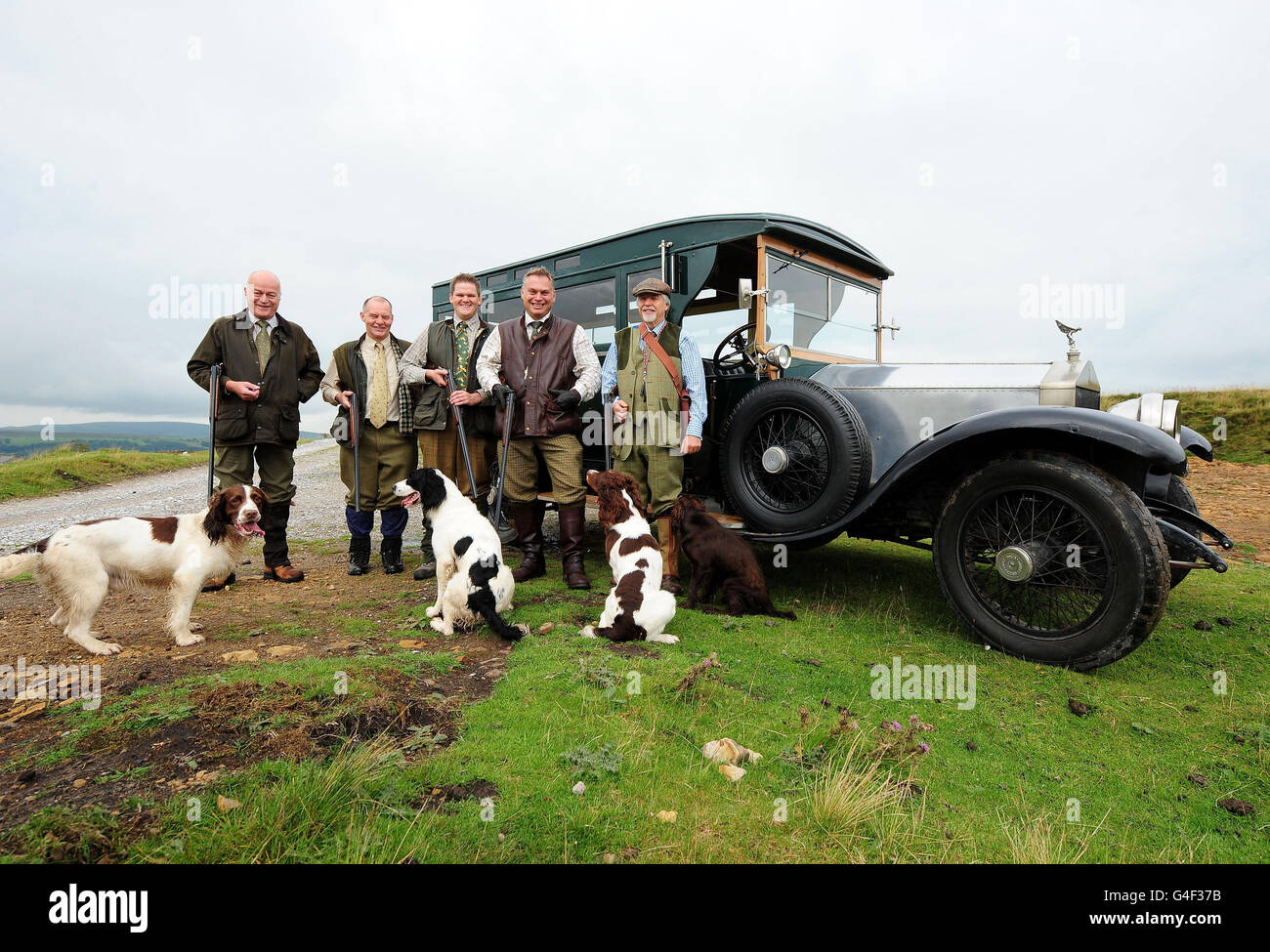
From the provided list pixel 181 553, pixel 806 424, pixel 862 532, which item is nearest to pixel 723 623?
pixel 862 532

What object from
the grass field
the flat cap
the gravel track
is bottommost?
the grass field

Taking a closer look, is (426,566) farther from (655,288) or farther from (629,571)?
(655,288)

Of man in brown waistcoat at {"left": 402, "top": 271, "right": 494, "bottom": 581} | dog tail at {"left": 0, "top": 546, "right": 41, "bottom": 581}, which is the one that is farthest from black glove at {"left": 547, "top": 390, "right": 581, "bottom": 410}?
dog tail at {"left": 0, "top": 546, "right": 41, "bottom": 581}

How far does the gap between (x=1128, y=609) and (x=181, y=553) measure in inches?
202

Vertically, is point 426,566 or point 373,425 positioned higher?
point 373,425

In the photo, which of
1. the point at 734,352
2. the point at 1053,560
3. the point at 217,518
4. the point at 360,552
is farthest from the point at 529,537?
the point at 1053,560

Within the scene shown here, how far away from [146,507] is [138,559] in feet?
22.9

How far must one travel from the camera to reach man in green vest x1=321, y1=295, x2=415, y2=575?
533cm

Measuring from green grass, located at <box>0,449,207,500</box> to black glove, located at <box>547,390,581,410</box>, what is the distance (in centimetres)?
1191

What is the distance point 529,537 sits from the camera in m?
5.28

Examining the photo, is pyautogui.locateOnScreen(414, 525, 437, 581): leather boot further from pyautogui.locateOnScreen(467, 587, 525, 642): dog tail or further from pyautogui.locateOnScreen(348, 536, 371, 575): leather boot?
pyautogui.locateOnScreen(467, 587, 525, 642): dog tail

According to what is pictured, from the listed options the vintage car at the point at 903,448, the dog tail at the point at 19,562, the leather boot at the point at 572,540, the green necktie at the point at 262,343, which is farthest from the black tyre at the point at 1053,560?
the green necktie at the point at 262,343

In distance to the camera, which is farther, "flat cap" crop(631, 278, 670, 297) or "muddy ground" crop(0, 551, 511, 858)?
"flat cap" crop(631, 278, 670, 297)

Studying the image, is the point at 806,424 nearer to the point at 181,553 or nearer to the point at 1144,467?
the point at 1144,467
